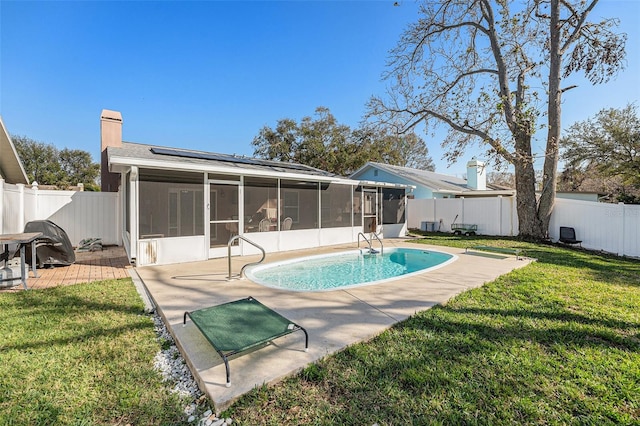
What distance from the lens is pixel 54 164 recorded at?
2817cm

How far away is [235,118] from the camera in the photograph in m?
20.1

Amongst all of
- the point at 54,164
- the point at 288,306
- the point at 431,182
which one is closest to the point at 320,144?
the point at 431,182

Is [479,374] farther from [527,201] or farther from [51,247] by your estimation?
[527,201]

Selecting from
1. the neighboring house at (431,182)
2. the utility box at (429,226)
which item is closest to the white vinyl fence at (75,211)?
the utility box at (429,226)

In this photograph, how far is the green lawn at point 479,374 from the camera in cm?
213

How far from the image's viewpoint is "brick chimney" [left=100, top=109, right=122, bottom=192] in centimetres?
1009

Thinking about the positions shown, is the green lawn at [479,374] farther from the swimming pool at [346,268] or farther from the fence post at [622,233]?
the fence post at [622,233]

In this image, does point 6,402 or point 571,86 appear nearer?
point 6,402

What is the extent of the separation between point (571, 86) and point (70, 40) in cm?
2019

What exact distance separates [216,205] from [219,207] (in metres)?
0.10

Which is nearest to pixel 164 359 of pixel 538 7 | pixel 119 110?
pixel 119 110

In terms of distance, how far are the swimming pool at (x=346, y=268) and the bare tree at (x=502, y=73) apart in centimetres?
643

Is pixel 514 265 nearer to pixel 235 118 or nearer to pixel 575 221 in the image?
pixel 575 221

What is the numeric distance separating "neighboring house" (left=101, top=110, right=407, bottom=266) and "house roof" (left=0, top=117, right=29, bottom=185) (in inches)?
108
